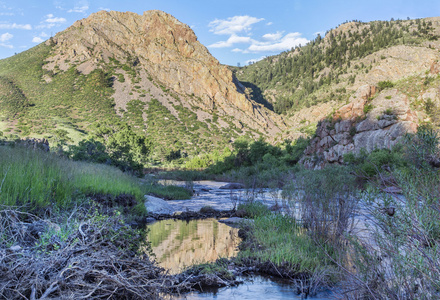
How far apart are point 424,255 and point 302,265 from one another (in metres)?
3.68

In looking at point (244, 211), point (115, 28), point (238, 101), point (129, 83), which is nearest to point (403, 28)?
point (238, 101)

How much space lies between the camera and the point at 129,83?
80.2m

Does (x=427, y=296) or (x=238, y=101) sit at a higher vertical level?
(x=238, y=101)

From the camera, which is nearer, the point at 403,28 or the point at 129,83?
the point at 129,83

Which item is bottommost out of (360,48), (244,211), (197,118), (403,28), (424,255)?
(244,211)

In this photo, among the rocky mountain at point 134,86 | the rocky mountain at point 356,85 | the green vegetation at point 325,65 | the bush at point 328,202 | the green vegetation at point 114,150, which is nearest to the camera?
the bush at point 328,202

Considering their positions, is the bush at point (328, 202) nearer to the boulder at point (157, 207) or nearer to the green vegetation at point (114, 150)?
the boulder at point (157, 207)

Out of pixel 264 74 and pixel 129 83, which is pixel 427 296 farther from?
pixel 264 74

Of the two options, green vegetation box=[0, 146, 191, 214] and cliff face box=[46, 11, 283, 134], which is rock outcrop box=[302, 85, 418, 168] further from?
cliff face box=[46, 11, 283, 134]

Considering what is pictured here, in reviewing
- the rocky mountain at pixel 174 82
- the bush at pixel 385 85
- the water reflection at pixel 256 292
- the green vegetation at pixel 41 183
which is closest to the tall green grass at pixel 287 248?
the water reflection at pixel 256 292

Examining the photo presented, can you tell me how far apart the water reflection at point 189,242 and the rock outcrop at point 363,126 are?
15940 millimetres

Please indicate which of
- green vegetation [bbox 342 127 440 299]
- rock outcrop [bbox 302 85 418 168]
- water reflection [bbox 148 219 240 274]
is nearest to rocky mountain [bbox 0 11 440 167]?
rock outcrop [bbox 302 85 418 168]

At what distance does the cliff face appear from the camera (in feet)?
275

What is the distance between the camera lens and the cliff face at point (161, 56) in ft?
275
